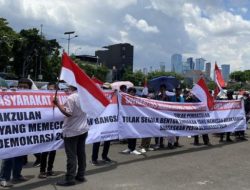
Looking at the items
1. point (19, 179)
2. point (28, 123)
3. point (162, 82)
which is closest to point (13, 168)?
point (19, 179)

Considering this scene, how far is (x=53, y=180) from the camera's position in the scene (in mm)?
8531

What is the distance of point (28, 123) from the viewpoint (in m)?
8.26

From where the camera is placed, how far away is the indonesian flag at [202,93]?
13.5 metres

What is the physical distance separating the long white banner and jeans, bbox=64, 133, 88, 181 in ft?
1.97

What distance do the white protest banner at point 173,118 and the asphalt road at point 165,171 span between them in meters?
0.63

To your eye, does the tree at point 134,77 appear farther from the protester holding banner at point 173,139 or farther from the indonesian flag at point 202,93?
the indonesian flag at point 202,93

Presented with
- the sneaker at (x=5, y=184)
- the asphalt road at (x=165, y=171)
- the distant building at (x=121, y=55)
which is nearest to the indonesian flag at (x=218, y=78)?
the asphalt road at (x=165, y=171)

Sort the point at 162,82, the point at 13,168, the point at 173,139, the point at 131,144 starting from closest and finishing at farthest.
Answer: the point at 13,168, the point at 131,144, the point at 173,139, the point at 162,82

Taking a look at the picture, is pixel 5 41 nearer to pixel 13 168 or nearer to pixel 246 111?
pixel 246 111

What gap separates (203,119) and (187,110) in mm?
819

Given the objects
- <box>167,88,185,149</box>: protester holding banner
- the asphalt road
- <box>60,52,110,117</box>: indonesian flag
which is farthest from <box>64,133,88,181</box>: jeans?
<box>167,88,185,149</box>: protester holding banner

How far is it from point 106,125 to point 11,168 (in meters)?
2.73

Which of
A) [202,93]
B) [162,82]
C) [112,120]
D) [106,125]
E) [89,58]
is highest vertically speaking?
[89,58]

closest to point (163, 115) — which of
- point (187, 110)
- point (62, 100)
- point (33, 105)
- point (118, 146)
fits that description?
point (187, 110)
